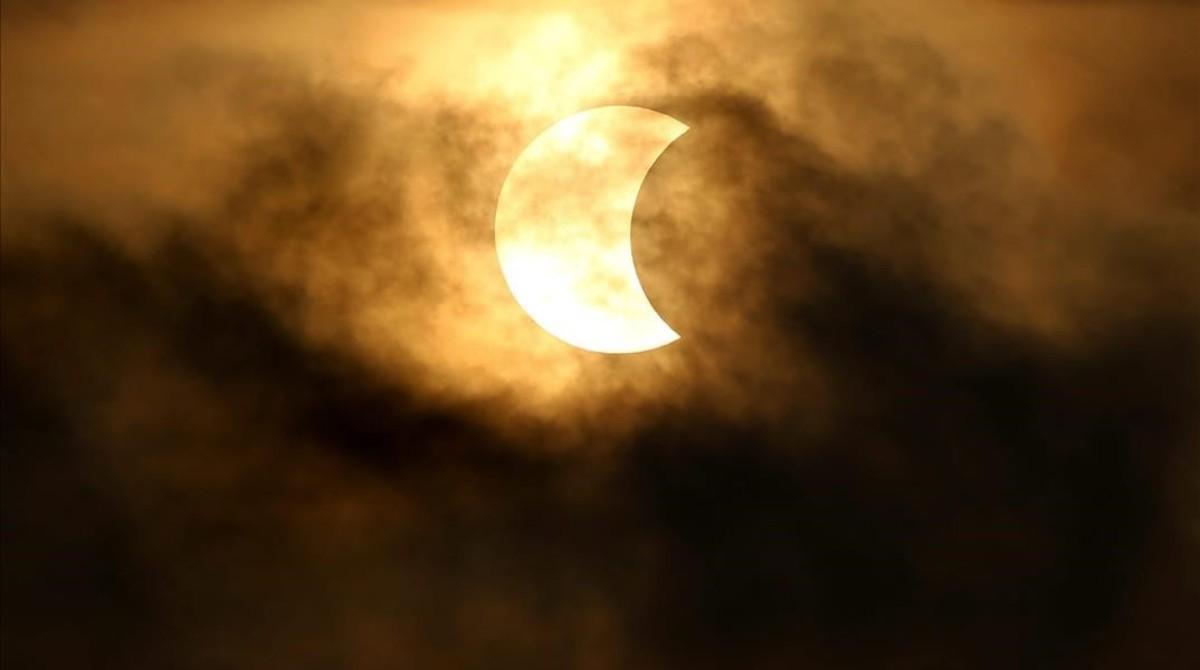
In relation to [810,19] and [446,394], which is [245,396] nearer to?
[446,394]

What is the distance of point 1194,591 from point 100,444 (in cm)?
1099

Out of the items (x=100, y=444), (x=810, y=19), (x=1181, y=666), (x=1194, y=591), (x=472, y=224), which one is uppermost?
(x=810, y=19)

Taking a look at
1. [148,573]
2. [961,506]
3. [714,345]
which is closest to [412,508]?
[148,573]

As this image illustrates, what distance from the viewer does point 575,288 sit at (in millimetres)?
10336

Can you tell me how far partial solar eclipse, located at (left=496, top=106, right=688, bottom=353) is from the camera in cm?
1027

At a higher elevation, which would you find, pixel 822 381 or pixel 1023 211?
pixel 1023 211

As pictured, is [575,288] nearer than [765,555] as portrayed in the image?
Yes

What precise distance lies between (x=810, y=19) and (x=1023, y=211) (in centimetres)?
284

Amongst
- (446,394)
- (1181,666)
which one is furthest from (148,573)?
(1181,666)

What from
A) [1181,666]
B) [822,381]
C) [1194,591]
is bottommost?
[1181,666]

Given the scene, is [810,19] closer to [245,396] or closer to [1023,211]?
[1023,211]

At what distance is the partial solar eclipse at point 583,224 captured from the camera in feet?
33.7

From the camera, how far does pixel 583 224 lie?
10.4m

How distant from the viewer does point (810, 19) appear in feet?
34.0
